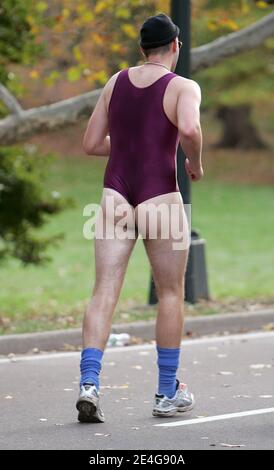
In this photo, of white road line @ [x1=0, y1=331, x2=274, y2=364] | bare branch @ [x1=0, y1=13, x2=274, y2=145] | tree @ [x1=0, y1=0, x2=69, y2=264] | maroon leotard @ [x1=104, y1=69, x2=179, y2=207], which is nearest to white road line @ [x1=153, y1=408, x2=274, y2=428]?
maroon leotard @ [x1=104, y1=69, x2=179, y2=207]

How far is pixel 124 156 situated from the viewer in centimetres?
672

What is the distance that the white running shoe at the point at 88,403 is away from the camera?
6.55 meters

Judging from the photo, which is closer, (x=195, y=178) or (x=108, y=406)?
(x=195, y=178)

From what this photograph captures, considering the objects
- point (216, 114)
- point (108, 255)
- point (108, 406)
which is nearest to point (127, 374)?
point (108, 406)

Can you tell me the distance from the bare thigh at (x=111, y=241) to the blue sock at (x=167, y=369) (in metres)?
0.43

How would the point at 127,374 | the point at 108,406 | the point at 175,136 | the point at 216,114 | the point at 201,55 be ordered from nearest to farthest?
the point at 175,136, the point at 108,406, the point at 127,374, the point at 201,55, the point at 216,114

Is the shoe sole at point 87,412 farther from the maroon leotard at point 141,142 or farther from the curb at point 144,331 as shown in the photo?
the curb at point 144,331

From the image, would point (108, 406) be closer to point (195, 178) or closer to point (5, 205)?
point (195, 178)

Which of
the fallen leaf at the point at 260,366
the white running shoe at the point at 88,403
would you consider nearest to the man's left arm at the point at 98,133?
the white running shoe at the point at 88,403

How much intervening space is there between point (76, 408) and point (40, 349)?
289 cm

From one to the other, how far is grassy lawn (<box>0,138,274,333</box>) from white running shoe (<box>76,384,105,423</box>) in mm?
3666

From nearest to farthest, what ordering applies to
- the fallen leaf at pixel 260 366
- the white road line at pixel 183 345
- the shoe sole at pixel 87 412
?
the shoe sole at pixel 87 412
the fallen leaf at pixel 260 366
the white road line at pixel 183 345

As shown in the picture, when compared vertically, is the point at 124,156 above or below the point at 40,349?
above

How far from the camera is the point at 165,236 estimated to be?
677cm
